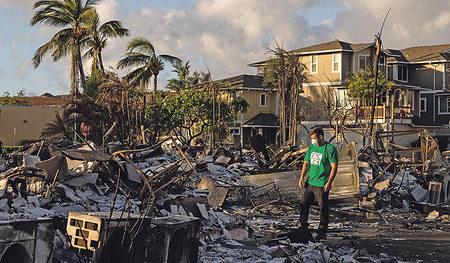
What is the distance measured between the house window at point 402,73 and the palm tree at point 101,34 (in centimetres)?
2172

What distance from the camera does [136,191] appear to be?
8906mm

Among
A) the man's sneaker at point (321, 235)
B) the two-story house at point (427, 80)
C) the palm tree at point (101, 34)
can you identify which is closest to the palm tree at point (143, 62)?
the palm tree at point (101, 34)

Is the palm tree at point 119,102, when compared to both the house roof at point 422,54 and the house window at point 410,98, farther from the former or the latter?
the house roof at point 422,54

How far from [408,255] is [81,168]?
18.0 feet

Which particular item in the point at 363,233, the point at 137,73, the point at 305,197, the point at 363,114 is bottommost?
the point at 363,233

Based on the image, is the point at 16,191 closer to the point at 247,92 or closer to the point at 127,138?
the point at 127,138

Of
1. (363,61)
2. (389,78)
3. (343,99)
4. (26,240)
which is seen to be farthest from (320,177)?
(389,78)

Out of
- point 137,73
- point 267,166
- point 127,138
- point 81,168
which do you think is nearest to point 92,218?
point 81,168

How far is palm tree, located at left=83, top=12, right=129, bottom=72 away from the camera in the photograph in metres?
39.0

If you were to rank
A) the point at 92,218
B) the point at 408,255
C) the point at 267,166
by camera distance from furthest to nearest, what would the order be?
1. the point at 267,166
2. the point at 408,255
3. the point at 92,218

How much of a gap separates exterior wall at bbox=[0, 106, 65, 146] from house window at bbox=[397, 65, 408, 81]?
28.9m

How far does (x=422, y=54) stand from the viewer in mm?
46031

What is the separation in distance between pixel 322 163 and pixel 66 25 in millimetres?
32374

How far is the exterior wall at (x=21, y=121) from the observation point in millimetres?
48031
